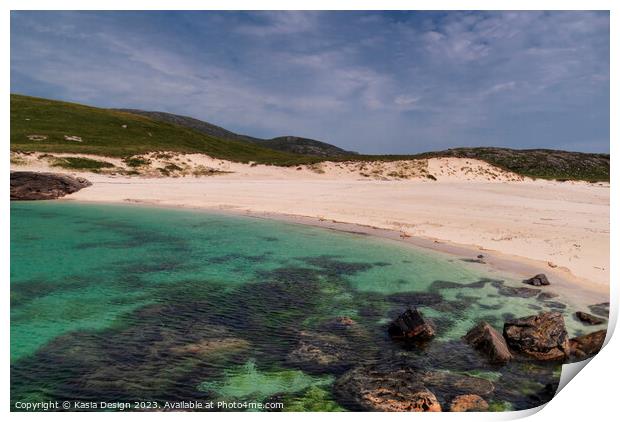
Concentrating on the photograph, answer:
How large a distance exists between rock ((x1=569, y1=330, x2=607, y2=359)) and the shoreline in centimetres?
331

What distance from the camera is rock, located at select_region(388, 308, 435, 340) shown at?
420 inches

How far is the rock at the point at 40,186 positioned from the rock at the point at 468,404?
41.6 meters

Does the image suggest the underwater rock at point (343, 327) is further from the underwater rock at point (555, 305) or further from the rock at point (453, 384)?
the underwater rock at point (555, 305)

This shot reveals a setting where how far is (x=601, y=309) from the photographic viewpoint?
12.2 meters

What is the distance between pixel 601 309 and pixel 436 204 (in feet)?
71.7

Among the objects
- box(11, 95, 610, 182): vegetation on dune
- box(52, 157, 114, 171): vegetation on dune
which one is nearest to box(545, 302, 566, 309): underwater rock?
box(11, 95, 610, 182): vegetation on dune

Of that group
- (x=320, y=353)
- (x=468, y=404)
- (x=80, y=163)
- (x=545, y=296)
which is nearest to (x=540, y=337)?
(x=468, y=404)

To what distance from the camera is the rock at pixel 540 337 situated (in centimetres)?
970

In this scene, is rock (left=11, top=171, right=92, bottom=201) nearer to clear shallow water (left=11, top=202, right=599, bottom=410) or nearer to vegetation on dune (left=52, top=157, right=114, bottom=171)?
vegetation on dune (left=52, top=157, right=114, bottom=171)

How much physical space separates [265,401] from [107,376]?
11.3ft

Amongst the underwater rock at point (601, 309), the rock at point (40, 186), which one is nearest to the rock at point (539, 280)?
the underwater rock at point (601, 309)

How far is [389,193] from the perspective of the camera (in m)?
40.9

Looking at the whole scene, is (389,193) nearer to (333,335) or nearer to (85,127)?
(333,335)

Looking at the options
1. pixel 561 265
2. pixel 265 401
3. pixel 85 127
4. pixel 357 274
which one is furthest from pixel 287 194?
pixel 85 127
